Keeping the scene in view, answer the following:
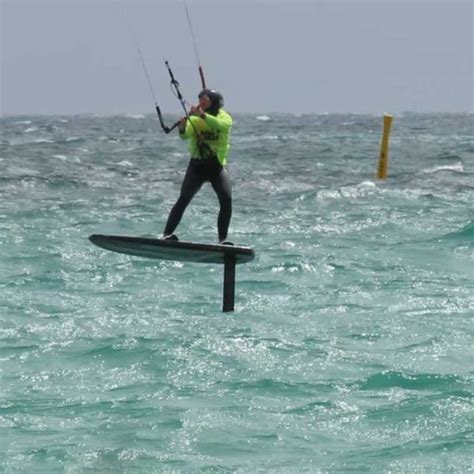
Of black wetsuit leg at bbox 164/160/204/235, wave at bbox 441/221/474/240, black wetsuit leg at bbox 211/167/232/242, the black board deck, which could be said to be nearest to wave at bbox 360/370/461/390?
the black board deck

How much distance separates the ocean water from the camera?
12359 mm

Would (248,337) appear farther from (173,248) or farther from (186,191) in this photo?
(186,191)

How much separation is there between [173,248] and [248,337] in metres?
1.85

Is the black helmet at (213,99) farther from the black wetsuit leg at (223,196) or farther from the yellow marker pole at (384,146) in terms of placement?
the yellow marker pole at (384,146)

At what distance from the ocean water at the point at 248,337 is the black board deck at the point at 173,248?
1135 mm

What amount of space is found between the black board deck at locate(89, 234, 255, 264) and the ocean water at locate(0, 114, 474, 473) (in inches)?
44.7

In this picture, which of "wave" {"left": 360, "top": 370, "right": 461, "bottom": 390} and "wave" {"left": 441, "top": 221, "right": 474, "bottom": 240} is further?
"wave" {"left": 441, "top": 221, "right": 474, "bottom": 240}

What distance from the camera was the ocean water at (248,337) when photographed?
12.4m

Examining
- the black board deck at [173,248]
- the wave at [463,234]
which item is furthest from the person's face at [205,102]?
Answer: the wave at [463,234]

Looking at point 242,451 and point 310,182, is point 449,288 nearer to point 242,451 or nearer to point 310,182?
point 242,451

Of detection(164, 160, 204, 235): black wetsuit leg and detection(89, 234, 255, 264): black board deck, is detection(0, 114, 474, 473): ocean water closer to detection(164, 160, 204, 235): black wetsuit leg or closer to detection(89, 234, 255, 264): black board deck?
detection(89, 234, 255, 264): black board deck

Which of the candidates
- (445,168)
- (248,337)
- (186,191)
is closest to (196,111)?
(186,191)

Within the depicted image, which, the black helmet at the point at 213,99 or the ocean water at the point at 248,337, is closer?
the ocean water at the point at 248,337

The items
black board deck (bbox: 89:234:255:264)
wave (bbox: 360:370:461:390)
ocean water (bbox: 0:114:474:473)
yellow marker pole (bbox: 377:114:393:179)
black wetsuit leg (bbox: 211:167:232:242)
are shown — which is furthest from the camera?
yellow marker pole (bbox: 377:114:393:179)
